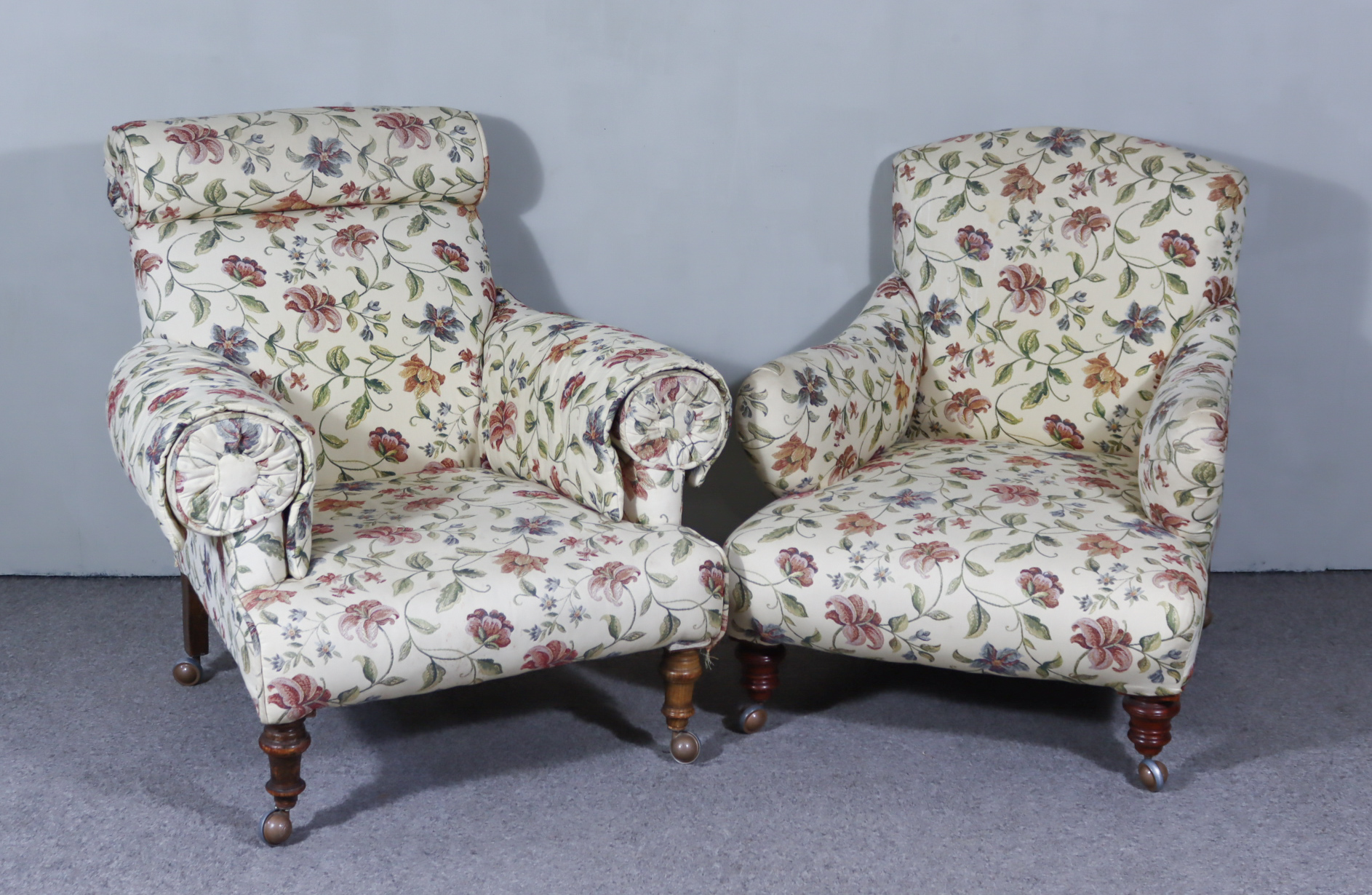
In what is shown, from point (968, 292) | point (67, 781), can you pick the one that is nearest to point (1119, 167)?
point (968, 292)

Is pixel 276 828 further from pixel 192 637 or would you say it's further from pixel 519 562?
pixel 192 637

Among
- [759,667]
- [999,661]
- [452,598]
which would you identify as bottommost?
[759,667]

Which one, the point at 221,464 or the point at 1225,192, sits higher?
the point at 1225,192

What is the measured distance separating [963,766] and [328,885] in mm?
858

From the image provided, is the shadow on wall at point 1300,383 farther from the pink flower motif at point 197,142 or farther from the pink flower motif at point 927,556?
the pink flower motif at point 197,142

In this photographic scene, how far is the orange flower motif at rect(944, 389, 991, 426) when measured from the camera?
2066 millimetres

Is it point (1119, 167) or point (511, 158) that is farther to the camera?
point (511, 158)

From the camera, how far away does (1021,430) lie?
2041 millimetres

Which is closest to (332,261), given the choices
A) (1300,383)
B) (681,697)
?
(681,697)

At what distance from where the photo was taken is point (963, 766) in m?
1.75

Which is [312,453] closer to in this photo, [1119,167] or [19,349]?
[19,349]

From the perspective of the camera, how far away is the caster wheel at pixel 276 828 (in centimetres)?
153

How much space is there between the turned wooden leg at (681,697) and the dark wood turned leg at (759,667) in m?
0.12

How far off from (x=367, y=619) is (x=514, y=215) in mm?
1023
